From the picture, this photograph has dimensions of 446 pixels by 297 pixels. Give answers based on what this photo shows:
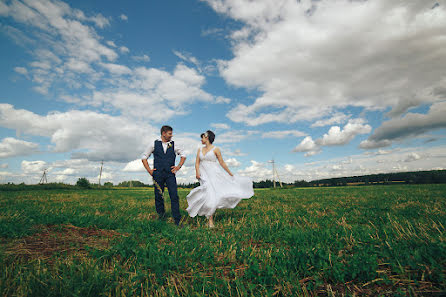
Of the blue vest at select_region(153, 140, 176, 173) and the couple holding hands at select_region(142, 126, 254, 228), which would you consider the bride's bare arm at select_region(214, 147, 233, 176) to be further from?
the blue vest at select_region(153, 140, 176, 173)

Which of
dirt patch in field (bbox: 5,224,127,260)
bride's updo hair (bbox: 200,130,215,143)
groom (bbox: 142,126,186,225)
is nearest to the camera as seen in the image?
dirt patch in field (bbox: 5,224,127,260)

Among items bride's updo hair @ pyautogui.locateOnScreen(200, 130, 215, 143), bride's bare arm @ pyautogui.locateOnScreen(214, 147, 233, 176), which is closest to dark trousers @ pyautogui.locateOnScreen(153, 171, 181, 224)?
bride's bare arm @ pyautogui.locateOnScreen(214, 147, 233, 176)

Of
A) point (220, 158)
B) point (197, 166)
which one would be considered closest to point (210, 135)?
point (220, 158)

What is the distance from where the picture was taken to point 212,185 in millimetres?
7172

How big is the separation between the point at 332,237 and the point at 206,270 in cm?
255

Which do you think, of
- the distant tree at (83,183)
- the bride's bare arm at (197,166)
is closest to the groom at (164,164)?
the bride's bare arm at (197,166)

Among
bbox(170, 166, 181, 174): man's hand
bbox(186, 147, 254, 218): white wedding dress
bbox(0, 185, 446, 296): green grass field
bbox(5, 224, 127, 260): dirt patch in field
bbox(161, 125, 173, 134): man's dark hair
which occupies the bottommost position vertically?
bbox(0, 185, 446, 296): green grass field

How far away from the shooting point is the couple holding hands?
6.87 m

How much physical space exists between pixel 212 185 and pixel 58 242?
163 inches

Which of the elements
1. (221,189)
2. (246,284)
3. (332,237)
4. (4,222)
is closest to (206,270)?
(246,284)

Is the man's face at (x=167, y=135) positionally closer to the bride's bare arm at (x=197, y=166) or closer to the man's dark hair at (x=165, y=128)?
the man's dark hair at (x=165, y=128)

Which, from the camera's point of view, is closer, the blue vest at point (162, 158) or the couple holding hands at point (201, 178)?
the couple holding hands at point (201, 178)

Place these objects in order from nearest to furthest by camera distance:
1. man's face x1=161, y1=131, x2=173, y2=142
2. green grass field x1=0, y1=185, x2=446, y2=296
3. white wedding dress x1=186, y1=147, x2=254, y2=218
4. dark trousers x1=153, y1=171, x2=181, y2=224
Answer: green grass field x1=0, y1=185, x2=446, y2=296, white wedding dress x1=186, y1=147, x2=254, y2=218, dark trousers x1=153, y1=171, x2=181, y2=224, man's face x1=161, y1=131, x2=173, y2=142

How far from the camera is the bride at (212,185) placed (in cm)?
680
